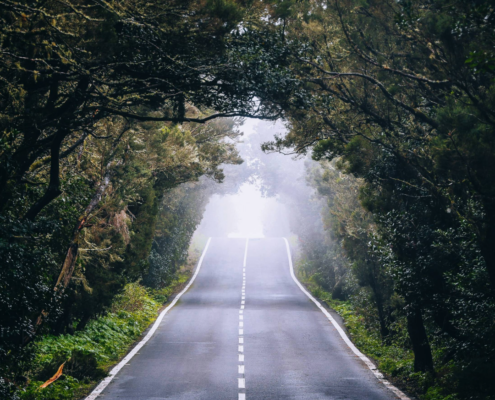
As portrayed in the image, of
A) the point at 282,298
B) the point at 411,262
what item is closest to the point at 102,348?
the point at 411,262

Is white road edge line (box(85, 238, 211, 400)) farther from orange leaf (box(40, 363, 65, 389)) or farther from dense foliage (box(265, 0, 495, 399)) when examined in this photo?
dense foliage (box(265, 0, 495, 399))

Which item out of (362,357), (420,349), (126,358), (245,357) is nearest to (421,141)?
(420,349)

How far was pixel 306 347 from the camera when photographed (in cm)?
1742

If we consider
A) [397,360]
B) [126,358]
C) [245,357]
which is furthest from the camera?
[245,357]

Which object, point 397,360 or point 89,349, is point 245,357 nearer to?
point 397,360

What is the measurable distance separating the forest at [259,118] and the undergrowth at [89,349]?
0.08 meters

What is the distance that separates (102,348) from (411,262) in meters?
9.34

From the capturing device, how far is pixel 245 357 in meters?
15.6

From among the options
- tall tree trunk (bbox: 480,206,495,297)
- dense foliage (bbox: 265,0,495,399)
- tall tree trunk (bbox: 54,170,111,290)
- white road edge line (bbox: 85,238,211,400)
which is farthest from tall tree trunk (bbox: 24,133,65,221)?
tall tree trunk (bbox: 480,206,495,297)

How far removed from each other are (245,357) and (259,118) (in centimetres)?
809

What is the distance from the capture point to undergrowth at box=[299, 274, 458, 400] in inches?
440

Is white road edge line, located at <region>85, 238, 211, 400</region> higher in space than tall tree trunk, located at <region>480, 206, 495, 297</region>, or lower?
lower

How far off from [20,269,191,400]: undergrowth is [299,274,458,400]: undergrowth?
6807 mm

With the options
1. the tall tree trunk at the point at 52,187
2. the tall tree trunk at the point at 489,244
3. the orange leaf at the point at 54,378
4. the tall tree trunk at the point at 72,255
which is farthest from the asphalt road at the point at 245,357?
the tall tree trunk at the point at 52,187
